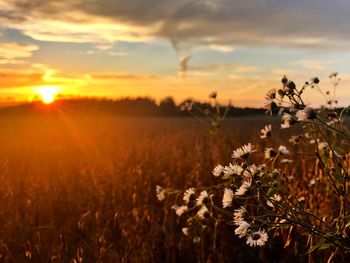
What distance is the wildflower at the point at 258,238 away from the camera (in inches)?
67.0

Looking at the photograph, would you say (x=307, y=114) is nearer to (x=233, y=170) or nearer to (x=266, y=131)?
(x=233, y=170)

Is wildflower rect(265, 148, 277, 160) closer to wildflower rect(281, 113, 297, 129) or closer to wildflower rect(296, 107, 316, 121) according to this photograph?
wildflower rect(281, 113, 297, 129)

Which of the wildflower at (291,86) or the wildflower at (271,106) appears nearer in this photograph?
the wildflower at (291,86)

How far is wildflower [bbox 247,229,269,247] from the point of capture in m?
1.70

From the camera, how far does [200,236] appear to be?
3.98 metres

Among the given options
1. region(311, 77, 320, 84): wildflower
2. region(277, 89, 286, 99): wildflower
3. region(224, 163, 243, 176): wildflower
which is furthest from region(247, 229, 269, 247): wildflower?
region(311, 77, 320, 84): wildflower

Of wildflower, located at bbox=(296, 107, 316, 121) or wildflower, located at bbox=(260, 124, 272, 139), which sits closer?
wildflower, located at bbox=(296, 107, 316, 121)

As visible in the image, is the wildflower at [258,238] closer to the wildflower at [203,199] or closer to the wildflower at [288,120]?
the wildflower at [288,120]

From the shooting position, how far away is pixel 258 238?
175 centimetres

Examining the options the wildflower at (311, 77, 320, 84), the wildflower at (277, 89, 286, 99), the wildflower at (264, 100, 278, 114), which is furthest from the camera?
the wildflower at (311, 77, 320, 84)

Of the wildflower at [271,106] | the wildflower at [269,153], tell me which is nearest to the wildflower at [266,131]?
the wildflower at [269,153]

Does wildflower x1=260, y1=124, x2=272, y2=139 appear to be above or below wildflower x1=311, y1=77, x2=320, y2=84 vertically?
below

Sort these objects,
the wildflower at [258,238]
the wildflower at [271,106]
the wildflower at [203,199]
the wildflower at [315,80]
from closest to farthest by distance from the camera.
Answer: the wildflower at [258,238]
the wildflower at [271,106]
the wildflower at [203,199]
the wildflower at [315,80]

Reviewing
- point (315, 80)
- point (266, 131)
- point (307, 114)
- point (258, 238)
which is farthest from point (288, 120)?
point (315, 80)
